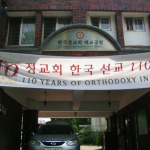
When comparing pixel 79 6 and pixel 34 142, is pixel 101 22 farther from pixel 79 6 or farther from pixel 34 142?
pixel 34 142

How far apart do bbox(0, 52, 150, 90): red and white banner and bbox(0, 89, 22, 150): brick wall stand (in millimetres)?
1327

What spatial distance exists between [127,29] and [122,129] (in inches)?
258

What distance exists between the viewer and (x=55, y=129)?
28.5 ft

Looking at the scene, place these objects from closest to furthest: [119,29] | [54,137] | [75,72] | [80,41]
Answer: [75,72], [54,137], [80,41], [119,29]

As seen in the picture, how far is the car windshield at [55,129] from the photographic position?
8.51 metres

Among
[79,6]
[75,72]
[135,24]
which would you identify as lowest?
[75,72]

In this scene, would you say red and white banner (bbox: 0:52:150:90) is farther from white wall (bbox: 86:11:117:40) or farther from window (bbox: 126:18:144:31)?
window (bbox: 126:18:144:31)

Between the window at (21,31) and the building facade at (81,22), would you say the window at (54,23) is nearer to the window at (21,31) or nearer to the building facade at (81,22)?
the building facade at (81,22)

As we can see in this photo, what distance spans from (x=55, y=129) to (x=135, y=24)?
263 inches

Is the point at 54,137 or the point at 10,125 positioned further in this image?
the point at 10,125

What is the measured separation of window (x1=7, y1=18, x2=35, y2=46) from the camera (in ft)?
33.9

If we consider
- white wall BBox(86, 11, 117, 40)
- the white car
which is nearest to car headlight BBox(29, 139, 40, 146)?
the white car

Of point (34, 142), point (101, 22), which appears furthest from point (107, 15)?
point (34, 142)

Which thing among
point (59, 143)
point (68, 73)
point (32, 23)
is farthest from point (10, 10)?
point (59, 143)
